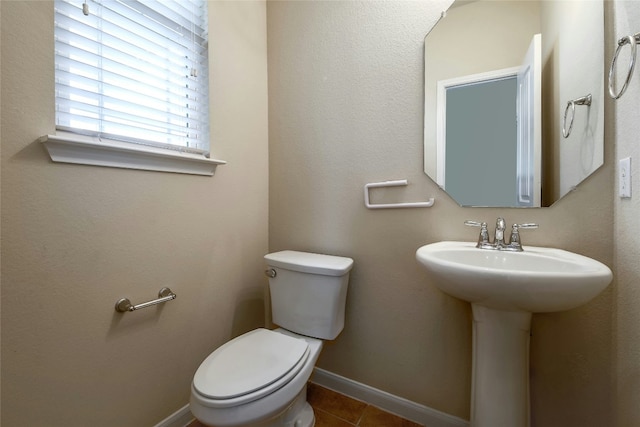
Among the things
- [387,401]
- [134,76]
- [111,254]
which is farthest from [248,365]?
[134,76]

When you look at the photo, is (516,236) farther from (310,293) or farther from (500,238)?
(310,293)

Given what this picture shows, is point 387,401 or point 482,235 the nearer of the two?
point 482,235

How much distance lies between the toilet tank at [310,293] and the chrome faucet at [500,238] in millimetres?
549

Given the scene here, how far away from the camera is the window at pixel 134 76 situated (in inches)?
34.8

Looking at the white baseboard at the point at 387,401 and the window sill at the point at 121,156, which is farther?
the white baseboard at the point at 387,401

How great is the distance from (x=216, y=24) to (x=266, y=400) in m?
1.63

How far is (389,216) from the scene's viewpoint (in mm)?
1253

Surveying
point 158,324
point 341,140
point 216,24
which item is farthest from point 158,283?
point 216,24

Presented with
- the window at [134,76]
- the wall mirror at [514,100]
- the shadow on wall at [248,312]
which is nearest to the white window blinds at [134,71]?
the window at [134,76]

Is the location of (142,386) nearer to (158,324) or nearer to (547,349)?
(158,324)

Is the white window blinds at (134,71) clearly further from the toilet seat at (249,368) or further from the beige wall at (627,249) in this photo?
the beige wall at (627,249)

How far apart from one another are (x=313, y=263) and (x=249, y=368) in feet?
1.59

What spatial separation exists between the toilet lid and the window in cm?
82

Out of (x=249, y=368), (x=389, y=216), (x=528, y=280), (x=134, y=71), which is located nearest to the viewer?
(x=528, y=280)
